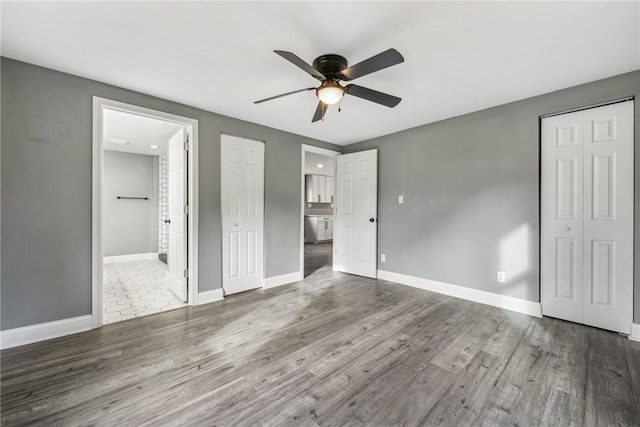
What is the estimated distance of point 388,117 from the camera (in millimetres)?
3441

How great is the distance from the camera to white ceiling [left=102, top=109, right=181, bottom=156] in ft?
11.6

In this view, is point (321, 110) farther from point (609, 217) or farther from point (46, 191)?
point (609, 217)

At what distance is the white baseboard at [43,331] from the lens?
2.13 meters

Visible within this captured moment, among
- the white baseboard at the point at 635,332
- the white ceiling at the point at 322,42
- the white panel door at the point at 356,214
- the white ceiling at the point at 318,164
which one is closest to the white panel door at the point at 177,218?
the white ceiling at the point at 322,42

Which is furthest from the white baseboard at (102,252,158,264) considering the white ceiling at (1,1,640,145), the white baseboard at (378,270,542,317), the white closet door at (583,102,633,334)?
the white closet door at (583,102,633,334)

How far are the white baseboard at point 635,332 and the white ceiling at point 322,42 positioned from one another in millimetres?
2256

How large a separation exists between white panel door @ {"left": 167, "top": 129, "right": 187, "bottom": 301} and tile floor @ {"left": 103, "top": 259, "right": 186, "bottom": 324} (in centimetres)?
19

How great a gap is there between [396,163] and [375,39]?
242 cm

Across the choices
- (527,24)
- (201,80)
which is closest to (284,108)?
(201,80)

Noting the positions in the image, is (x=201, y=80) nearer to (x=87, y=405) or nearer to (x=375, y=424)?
(x=87, y=405)

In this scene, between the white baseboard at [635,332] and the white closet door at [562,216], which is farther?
the white closet door at [562,216]

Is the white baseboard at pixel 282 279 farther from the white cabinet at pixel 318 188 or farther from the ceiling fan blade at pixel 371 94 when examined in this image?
the white cabinet at pixel 318 188

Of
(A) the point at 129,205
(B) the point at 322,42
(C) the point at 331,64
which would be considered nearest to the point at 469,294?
(C) the point at 331,64

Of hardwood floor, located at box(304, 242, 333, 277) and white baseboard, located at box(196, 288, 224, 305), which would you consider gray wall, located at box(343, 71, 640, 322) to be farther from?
white baseboard, located at box(196, 288, 224, 305)
